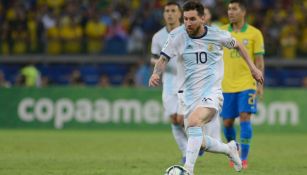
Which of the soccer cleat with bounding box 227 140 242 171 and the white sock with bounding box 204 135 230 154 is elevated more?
the white sock with bounding box 204 135 230 154

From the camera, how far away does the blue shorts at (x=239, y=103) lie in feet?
44.7

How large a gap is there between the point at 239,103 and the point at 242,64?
26.1 inches

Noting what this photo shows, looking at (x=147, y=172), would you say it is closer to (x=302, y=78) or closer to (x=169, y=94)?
(x=169, y=94)

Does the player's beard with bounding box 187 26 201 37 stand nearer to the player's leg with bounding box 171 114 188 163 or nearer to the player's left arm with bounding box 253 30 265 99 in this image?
the player's left arm with bounding box 253 30 265 99

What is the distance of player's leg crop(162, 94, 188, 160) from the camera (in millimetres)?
14492

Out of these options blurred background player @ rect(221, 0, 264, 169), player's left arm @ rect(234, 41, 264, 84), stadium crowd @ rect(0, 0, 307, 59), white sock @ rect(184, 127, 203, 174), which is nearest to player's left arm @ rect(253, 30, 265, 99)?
blurred background player @ rect(221, 0, 264, 169)

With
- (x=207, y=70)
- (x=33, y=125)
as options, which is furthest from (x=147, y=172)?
(x=33, y=125)

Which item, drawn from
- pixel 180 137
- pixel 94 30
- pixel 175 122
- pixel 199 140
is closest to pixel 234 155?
pixel 199 140

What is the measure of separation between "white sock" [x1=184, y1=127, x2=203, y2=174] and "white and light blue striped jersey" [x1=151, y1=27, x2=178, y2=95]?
410 cm

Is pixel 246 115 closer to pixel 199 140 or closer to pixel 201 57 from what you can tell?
pixel 201 57

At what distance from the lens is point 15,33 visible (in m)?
28.9

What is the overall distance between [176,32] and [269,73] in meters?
18.8

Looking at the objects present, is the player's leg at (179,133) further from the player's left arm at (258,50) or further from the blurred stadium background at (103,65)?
the blurred stadium background at (103,65)

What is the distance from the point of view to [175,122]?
577 inches
